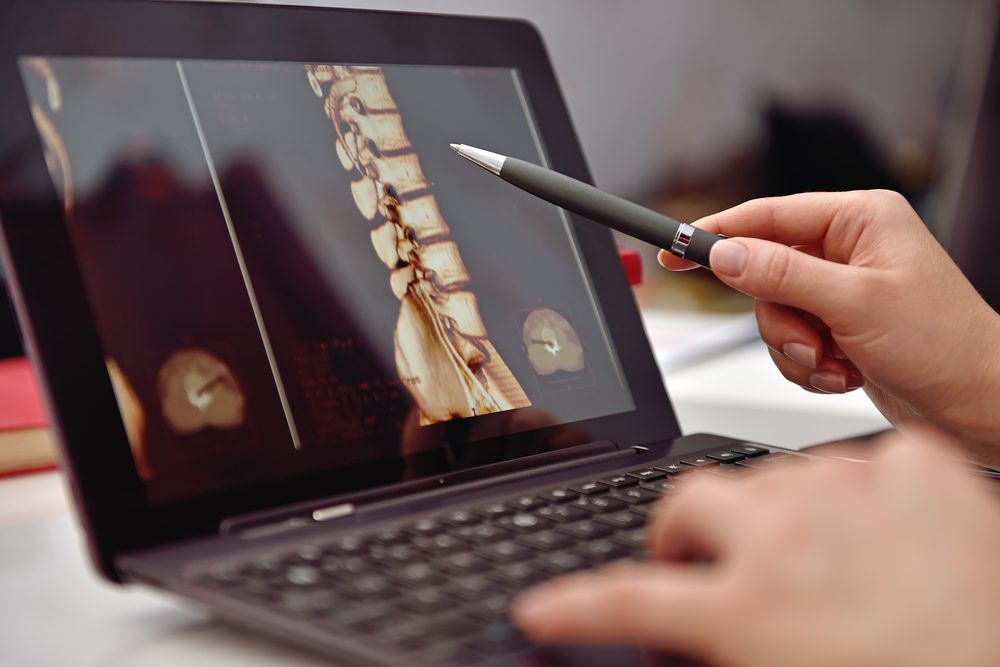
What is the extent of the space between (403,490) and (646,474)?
0.13 meters

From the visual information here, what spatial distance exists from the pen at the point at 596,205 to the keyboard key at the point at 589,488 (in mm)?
192

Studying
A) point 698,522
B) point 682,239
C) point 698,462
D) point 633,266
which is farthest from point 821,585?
point 633,266

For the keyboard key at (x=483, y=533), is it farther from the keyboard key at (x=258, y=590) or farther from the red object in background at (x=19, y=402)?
the red object in background at (x=19, y=402)

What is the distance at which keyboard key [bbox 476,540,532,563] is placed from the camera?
1.38 feet

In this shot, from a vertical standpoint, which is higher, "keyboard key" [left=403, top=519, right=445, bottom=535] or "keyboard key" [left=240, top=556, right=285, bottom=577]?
"keyboard key" [left=240, top=556, right=285, bottom=577]

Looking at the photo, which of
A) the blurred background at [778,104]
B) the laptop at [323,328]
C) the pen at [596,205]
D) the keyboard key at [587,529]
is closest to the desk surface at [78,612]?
the laptop at [323,328]

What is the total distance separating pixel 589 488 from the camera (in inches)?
20.8

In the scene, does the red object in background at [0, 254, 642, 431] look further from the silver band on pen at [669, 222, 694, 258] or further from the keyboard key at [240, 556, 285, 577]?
the keyboard key at [240, 556, 285, 577]

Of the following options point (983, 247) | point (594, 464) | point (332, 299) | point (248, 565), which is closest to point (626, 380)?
point (594, 464)

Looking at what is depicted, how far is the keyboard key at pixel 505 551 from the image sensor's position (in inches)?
16.6

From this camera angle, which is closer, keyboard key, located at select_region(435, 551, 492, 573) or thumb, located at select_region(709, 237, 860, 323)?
keyboard key, located at select_region(435, 551, 492, 573)

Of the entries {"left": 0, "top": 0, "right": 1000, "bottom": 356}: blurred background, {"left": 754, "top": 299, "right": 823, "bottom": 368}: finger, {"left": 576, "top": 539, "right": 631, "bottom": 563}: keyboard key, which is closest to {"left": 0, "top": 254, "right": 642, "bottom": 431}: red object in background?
{"left": 754, "top": 299, "right": 823, "bottom": 368}: finger

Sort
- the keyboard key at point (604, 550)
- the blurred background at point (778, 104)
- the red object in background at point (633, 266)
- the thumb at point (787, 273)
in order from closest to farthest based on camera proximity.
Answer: the keyboard key at point (604, 550) → the thumb at point (787, 273) → the red object in background at point (633, 266) → the blurred background at point (778, 104)

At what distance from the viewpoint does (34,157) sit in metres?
0.51
